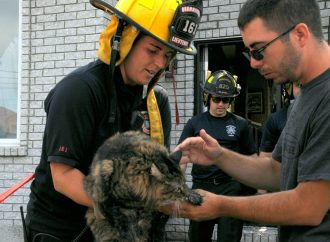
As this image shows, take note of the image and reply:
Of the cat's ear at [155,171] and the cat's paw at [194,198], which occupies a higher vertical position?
the cat's ear at [155,171]

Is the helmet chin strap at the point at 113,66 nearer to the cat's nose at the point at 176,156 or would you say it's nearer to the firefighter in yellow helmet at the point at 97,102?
the firefighter in yellow helmet at the point at 97,102

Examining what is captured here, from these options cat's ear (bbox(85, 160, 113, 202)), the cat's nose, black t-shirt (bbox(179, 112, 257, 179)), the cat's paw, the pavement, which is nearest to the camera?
cat's ear (bbox(85, 160, 113, 202))

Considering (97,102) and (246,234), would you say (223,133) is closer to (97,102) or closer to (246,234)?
(246,234)

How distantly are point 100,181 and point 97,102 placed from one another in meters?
0.44

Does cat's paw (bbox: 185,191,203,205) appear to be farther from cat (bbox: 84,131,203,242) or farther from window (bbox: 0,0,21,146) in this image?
window (bbox: 0,0,21,146)

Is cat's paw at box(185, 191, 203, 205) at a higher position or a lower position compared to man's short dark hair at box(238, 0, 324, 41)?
lower

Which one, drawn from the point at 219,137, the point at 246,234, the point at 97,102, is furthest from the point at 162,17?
the point at 246,234

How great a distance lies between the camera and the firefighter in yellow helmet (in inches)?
84.1

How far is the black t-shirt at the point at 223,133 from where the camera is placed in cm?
540

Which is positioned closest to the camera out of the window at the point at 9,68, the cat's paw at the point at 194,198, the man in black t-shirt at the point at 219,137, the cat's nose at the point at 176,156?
the cat's paw at the point at 194,198

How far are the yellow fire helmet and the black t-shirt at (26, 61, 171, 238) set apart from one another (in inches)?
12.0

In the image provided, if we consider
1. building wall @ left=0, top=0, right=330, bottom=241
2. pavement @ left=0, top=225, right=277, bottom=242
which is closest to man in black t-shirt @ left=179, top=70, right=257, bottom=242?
building wall @ left=0, top=0, right=330, bottom=241

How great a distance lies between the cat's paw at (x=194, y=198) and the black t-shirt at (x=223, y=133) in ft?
10.4

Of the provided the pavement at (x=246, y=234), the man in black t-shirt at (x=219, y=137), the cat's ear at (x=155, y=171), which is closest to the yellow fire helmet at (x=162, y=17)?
the cat's ear at (x=155, y=171)
